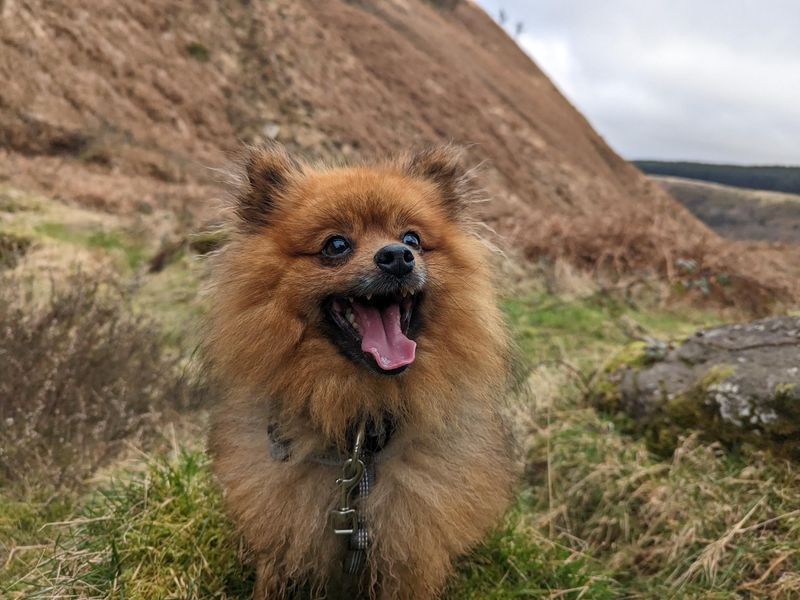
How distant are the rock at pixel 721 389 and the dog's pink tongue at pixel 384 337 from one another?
2326 millimetres

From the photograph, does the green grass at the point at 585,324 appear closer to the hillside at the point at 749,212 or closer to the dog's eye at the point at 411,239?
the dog's eye at the point at 411,239

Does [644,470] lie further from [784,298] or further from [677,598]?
[784,298]

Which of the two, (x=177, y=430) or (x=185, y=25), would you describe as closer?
(x=177, y=430)

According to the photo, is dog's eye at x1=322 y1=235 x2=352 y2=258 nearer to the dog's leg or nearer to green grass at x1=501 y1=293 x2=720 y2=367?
the dog's leg

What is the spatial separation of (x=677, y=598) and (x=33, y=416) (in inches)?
140

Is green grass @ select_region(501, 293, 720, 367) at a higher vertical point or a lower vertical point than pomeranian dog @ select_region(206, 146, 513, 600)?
lower

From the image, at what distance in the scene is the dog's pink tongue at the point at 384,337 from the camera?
7.07 feet

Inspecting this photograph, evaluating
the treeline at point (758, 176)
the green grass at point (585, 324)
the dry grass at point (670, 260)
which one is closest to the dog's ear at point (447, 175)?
the green grass at point (585, 324)

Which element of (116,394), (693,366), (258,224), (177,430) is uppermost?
(258,224)

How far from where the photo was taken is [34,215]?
940cm

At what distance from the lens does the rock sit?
338 cm

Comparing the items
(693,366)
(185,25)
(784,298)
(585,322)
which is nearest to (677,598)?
(693,366)

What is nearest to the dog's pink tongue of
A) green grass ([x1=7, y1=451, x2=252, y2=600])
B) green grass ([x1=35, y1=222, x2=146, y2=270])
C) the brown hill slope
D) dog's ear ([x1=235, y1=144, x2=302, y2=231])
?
dog's ear ([x1=235, y1=144, x2=302, y2=231])

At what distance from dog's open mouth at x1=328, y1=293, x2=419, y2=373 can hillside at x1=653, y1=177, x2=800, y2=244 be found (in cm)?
1310
